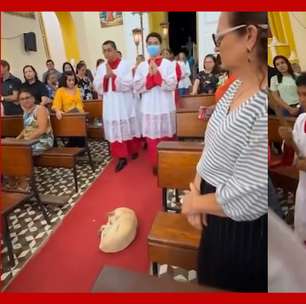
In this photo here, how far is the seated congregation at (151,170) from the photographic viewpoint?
463 mm

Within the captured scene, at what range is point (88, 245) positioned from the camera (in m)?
1.21

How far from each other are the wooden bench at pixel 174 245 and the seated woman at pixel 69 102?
1395 millimetres

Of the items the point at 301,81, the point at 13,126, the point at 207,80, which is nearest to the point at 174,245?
the point at 301,81

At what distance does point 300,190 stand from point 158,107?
152 centimetres

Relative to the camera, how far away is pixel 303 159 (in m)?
0.51

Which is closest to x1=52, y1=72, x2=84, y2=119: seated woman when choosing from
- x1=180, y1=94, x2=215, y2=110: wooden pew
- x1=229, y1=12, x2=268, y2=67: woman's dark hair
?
x1=180, y1=94, x2=215, y2=110: wooden pew

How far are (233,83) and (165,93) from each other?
1.50 metres

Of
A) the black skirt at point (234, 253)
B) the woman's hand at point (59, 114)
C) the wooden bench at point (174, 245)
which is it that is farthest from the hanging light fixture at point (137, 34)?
the woman's hand at point (59, 114)

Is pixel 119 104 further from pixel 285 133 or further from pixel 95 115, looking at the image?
pixel 285 133

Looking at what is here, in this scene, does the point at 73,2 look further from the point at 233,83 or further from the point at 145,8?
the point at 233,83

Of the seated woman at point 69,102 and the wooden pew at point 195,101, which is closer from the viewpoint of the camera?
the seated woman at point 69,102

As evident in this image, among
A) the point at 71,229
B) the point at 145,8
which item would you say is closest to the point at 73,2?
the point at 145,8

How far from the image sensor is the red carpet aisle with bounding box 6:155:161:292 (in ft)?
3.29

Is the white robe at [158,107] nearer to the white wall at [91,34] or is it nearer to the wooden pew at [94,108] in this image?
the wooden pew at [94,108]
